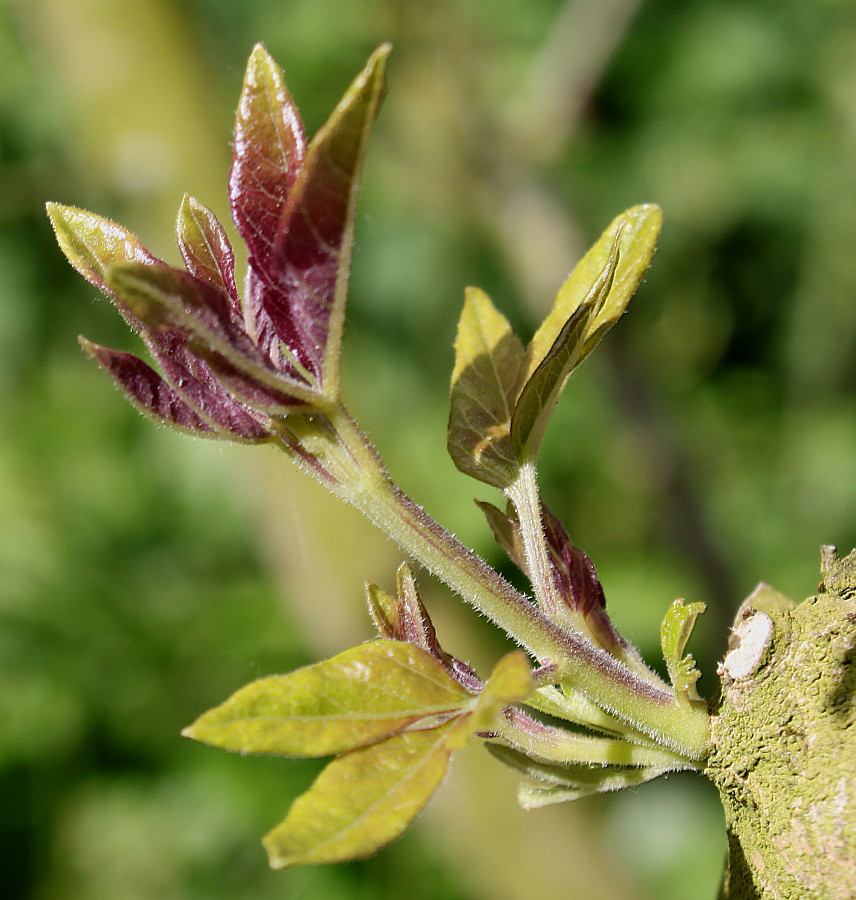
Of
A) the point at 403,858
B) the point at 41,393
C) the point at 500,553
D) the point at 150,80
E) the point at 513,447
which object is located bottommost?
the point at 403,858

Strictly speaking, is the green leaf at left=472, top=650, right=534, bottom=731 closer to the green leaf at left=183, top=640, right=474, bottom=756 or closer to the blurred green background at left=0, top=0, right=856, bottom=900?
the green leaf at left=183, top=640, right=474, bottom=756

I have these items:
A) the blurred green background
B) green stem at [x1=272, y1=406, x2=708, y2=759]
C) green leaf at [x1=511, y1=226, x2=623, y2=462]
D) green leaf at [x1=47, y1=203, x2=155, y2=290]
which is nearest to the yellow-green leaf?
green leaf at [x1=511, y1=226, x2=623, y2=462]

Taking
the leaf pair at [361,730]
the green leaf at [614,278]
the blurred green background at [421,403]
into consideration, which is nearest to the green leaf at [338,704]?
the leaf pair at [361,730]

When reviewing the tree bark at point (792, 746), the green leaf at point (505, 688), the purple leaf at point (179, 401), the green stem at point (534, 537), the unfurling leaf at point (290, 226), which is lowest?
the tree bark at point (792, 746)

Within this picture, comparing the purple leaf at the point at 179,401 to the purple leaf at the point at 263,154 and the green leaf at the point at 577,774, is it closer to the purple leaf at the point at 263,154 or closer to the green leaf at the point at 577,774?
the purple leaf at the point at 263,154

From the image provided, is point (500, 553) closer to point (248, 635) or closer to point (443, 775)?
point (248, 635)

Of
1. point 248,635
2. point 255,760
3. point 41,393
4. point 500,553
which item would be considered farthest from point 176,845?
point 41,393

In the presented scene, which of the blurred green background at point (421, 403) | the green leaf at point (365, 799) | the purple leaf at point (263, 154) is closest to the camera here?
the green leaf at point (365, 799)

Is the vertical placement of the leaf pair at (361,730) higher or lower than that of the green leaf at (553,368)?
lower
